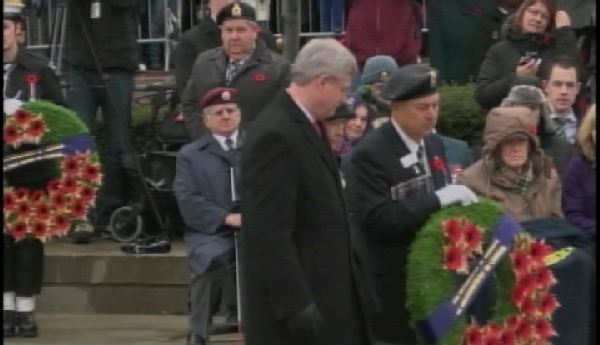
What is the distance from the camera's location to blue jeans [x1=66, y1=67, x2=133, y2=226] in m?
12.8

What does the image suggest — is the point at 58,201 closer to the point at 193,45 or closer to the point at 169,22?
the point at 193,45

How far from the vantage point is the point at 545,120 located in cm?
1026

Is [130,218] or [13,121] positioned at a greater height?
[13,121]

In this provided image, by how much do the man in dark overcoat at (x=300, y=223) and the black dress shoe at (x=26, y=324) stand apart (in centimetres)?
420

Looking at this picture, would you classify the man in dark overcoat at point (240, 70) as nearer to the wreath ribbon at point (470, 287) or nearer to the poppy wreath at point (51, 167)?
the poppy wreath at point (51, 167)

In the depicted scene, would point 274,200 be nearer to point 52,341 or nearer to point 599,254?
point 599,254

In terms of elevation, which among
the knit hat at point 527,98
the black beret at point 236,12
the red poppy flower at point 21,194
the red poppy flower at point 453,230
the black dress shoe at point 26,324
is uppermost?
the black beret at point 236,12

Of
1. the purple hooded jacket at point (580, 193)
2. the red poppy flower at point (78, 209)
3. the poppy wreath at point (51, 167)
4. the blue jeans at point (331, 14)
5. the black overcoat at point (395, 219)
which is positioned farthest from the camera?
the blue jeans at point (331, 14)

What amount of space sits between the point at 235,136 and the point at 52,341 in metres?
1.74

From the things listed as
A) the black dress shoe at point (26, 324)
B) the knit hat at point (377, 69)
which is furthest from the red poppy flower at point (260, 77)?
the black dress shoe at point (26, 324)

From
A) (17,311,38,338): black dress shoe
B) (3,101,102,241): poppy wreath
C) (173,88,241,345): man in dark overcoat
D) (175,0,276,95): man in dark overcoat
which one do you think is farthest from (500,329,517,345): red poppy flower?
(175,0,276,95): man in dark overcoat

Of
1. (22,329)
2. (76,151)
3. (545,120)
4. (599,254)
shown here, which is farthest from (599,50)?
(22,329)

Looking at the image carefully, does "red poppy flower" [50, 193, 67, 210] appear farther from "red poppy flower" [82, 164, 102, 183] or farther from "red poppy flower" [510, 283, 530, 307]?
"red poppy flower" [510, 283, 530, 307]

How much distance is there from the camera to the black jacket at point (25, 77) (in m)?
11.6
